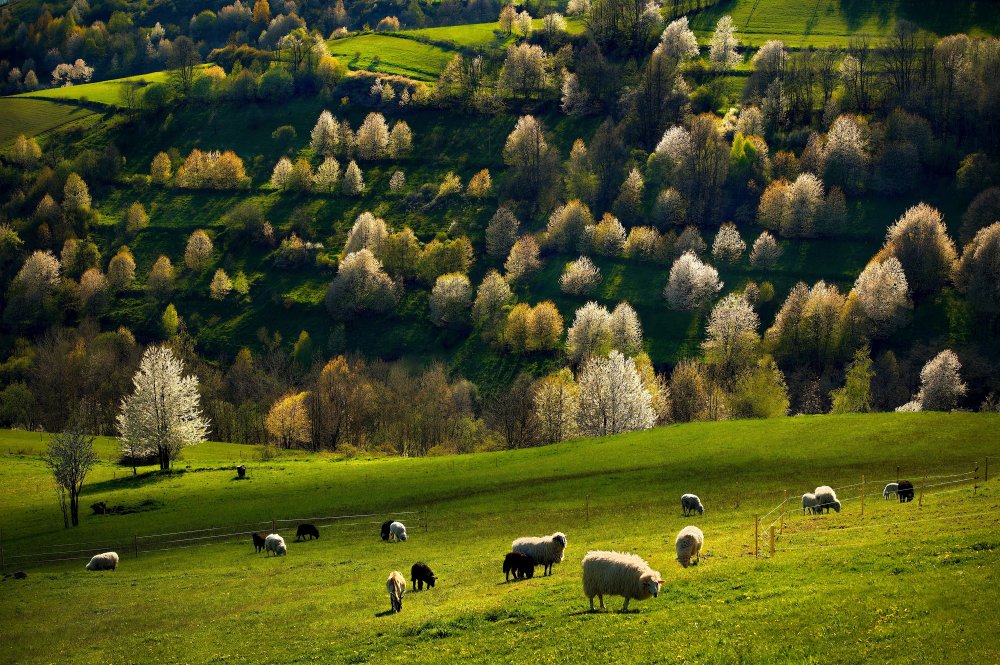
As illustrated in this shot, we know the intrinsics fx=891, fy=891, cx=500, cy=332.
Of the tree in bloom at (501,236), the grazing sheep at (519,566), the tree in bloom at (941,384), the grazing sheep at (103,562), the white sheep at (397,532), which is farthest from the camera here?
the tree in bloom at (501,236)

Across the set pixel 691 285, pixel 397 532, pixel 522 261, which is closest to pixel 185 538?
pixel 397 532

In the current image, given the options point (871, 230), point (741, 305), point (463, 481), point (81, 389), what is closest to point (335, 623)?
point (463, 481)

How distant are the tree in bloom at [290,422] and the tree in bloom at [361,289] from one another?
49.5 meters

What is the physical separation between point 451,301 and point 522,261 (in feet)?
58.2

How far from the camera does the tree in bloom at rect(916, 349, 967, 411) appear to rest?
125 metres

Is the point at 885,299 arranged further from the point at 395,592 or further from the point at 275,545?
the point at 395,592

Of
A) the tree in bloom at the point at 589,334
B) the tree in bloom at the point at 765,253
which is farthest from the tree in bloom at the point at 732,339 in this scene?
the tree in bloom at the point at 765,253

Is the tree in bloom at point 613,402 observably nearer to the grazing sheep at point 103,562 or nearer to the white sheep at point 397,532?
the white sheep at point 397,532

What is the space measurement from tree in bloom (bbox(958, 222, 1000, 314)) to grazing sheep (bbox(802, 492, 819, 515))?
10809 centimetres

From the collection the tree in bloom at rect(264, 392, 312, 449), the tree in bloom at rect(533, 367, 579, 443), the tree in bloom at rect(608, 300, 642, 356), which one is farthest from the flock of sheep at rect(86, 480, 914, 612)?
the tree in bloom at rect(608, 300, 642, 356)

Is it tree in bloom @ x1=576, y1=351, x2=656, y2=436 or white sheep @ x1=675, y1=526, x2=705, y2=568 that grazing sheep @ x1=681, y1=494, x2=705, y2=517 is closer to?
white sheep @ x1=675, y1=526, x2=705, y2=568

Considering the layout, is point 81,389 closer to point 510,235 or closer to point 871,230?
point 510,235

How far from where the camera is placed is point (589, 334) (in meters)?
156

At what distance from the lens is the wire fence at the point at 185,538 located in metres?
62.6
